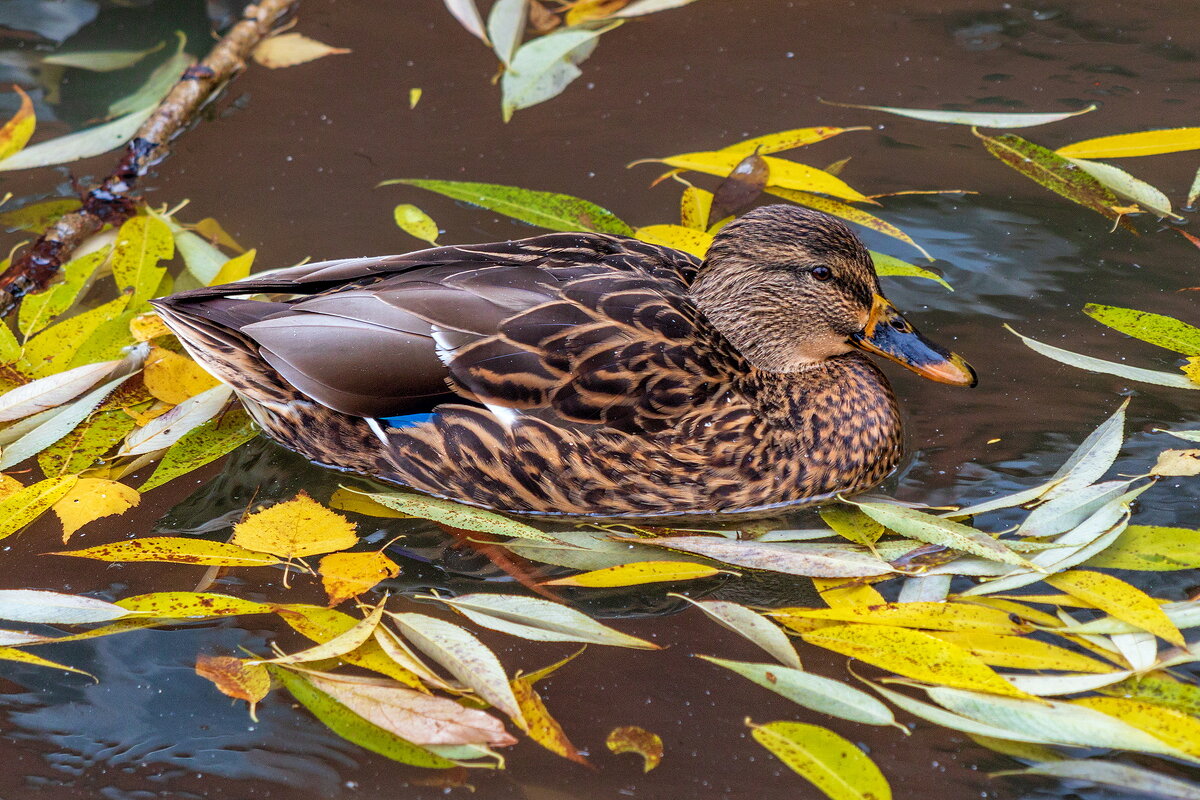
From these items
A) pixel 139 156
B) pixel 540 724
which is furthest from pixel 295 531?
pixel 139 156

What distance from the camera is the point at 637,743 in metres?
3.26

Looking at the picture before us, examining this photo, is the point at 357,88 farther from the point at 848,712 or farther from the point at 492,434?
the point at 848,712

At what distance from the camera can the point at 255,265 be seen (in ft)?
16.9

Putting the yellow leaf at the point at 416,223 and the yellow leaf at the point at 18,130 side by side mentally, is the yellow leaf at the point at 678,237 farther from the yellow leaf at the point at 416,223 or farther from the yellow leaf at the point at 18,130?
the yellow leaf at the point at 18,130

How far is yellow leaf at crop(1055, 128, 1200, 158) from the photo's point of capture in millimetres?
5340

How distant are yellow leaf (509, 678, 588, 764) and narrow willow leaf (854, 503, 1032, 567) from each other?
1274mm

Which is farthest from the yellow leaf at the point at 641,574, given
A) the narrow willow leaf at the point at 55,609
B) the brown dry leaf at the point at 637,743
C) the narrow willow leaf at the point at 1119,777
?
the narrow willow leaf at the point at 55,609

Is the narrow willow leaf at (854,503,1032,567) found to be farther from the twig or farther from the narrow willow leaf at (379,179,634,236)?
the twig

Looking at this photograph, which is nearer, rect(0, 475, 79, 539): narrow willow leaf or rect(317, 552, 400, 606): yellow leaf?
rect(317, 552, 400, 606): yellow leaf

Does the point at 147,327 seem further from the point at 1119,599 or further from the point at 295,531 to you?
the point at 1119,599

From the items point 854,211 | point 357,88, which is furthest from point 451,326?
point 357,88

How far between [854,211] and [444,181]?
191cm

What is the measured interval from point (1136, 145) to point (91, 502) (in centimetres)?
469

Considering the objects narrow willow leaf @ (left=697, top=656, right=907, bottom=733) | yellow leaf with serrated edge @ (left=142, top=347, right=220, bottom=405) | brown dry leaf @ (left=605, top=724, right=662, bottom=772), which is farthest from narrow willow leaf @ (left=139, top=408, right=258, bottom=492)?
narrow willow leaf @ (left=697, top=656, right=907, bottom=733)
